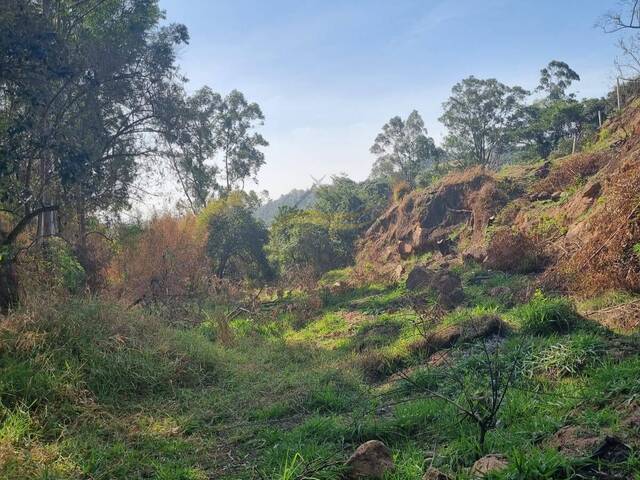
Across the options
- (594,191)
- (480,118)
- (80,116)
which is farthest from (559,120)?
(80,116)

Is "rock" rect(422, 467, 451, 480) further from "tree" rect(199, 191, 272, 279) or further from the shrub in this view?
"tree" rect(199, 191, 272, 279)

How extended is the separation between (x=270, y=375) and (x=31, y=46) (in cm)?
568

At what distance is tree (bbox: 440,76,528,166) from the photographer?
3190 centimetres

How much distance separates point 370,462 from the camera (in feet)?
11.1

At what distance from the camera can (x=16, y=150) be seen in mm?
7629

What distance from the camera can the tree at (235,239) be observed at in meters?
21.4

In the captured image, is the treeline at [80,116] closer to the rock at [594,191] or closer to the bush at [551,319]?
the bush at [551,319]

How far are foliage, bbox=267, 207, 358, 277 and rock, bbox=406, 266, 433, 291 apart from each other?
837 cm

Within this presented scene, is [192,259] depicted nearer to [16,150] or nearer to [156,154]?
[156,154]

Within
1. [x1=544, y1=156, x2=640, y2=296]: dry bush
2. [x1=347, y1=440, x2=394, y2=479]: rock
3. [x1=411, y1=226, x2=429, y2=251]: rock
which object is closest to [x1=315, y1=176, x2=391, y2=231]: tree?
[x1=411, y1=226, x2=429, y2=251]: rock

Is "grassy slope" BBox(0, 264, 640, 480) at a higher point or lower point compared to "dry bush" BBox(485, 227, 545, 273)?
lower

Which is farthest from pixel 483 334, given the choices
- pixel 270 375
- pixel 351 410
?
pixel 270 375

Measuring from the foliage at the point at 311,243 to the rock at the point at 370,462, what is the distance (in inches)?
665

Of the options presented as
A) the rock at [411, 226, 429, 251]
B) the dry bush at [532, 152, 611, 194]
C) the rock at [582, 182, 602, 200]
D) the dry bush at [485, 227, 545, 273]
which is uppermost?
the dry bush at [532, 152, 611, 194]
